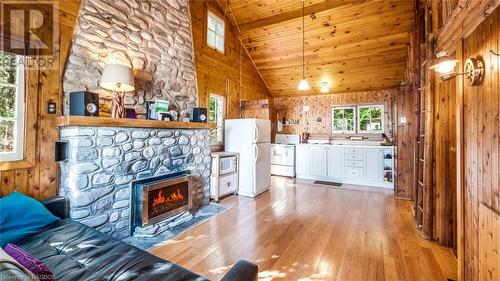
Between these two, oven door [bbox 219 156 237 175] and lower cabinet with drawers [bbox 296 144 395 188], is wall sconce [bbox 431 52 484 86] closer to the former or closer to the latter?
oven door [bbox 219 156 237 175]

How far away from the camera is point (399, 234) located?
2818 millimetres

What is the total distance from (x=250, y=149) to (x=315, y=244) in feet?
7.60

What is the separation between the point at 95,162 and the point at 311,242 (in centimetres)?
259

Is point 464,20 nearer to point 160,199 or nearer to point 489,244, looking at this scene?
point 489,244

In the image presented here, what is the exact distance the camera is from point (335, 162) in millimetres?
5723

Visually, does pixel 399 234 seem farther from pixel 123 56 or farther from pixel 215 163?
pixel 123 56

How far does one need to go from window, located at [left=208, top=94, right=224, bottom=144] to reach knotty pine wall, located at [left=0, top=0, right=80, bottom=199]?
8.68 ft

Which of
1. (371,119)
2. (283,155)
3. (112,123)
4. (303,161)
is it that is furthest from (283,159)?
(112,123)

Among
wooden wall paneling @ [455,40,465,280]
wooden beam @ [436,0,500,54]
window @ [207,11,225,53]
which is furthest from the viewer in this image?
window @ [207,11,225,53]

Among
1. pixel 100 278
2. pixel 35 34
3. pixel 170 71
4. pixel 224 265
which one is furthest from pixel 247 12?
pixel 100 278

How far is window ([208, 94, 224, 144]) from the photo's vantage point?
4.78 metres

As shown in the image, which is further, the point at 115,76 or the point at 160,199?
the point at 160,199

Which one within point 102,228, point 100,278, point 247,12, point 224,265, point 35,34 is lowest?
point 224,265

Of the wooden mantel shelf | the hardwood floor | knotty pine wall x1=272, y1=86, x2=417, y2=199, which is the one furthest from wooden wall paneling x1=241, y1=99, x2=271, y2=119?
the wooden mantel shelf
